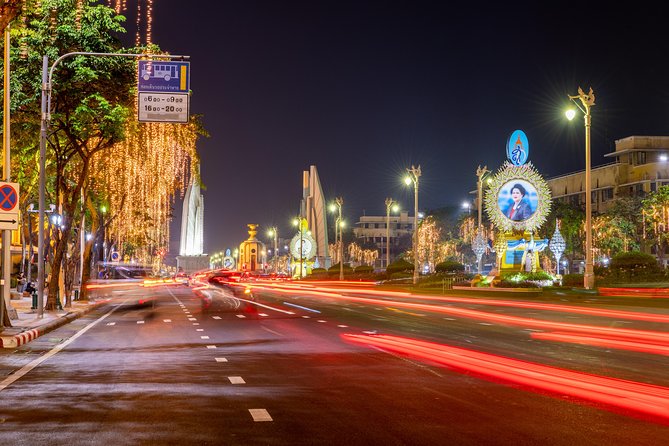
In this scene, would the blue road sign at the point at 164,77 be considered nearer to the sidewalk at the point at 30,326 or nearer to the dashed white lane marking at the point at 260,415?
the sidewalk at the point at 30,326

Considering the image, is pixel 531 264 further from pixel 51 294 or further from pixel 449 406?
pixel 449 406

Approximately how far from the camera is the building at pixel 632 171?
121 m

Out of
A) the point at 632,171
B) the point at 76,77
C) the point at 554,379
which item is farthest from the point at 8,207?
the point at 632,171

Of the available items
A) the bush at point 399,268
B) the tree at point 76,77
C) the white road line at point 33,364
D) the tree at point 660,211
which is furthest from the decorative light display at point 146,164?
the tree at point 660,211

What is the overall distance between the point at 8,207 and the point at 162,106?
645cm

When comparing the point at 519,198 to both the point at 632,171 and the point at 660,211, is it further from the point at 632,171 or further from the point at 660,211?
the point at 632,171

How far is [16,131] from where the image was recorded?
36.0 meters

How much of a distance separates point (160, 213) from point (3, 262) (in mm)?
30525

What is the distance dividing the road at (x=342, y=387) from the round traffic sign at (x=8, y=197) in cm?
403

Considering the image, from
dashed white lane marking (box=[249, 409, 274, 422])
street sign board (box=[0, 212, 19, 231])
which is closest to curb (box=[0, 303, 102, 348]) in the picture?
street sign board (box=[0, 212, 19, 231])

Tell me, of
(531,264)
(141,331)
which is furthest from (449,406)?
(531,264)

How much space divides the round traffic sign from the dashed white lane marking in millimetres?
17174

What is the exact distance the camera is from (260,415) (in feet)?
33.2

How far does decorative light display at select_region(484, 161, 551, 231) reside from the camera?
6272 cm
